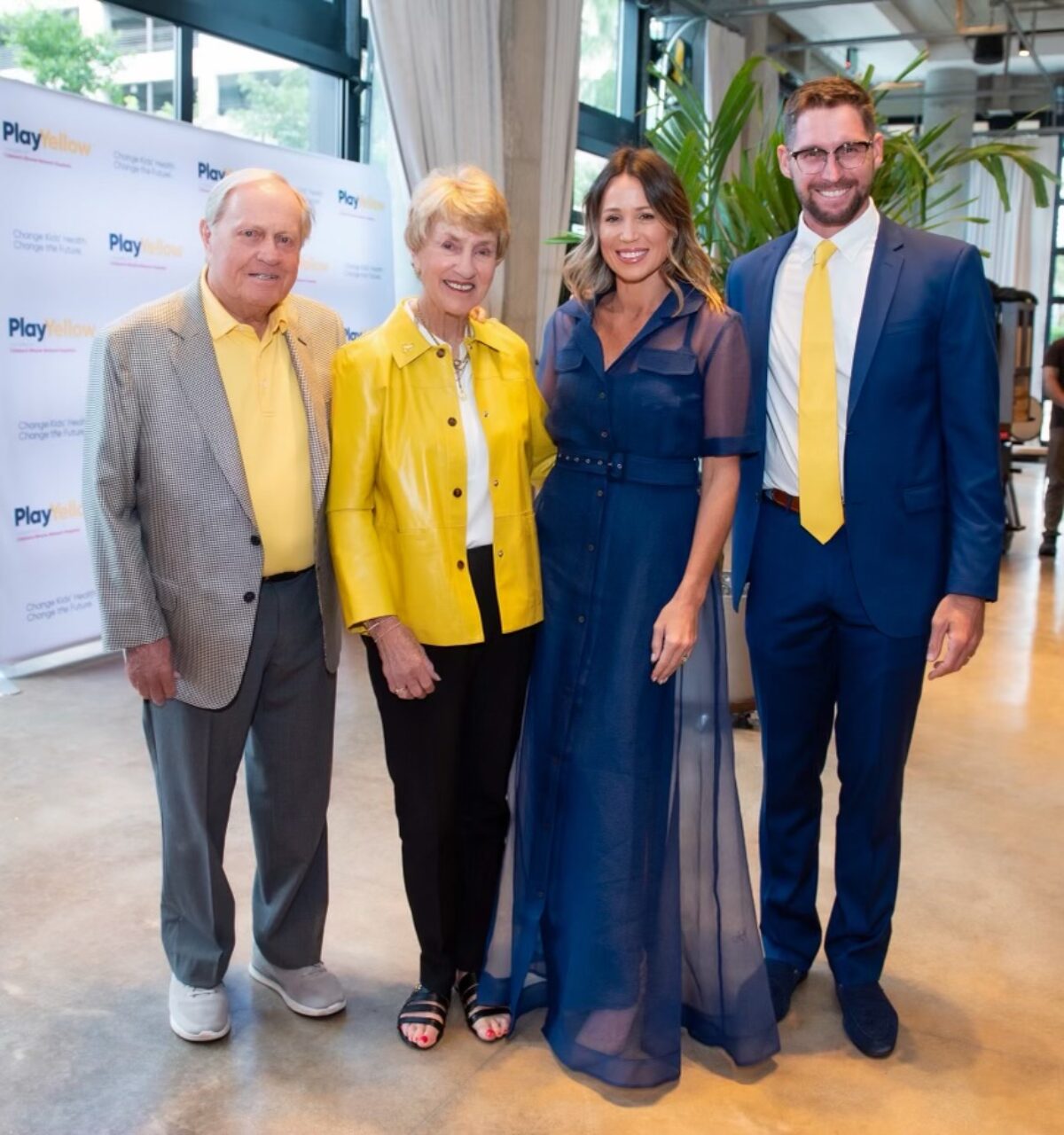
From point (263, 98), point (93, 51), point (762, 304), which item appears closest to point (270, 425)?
point (762, 304)

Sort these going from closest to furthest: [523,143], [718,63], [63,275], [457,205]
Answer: [457,205], [63,275], [523,143], [718,63]

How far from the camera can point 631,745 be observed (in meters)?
2.33

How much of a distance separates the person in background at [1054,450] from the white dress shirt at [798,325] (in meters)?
6.90

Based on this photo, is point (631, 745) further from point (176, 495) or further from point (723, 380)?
point (176, 495)

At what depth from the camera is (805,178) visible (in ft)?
7.82

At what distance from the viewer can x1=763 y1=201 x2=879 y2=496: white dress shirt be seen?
2402 mm

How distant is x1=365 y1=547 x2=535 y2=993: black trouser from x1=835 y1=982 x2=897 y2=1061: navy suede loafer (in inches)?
28.5

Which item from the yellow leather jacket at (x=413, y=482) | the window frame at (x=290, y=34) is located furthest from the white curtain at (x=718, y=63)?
the yellow leather jacket at (x=413, y=482)

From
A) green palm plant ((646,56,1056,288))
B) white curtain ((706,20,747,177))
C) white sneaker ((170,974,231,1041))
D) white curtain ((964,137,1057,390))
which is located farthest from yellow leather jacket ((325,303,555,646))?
white curtain ((964,137,1057,390))

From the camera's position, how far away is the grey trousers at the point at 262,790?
2.35 meters

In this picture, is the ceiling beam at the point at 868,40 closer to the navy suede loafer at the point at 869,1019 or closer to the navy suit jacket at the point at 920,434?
the navy suit jacket at the point at 920,434

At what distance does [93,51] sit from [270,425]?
→ 3.89m

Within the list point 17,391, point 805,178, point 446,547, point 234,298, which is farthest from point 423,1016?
point 17,391

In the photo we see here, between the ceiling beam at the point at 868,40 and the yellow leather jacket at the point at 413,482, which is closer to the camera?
the yellow leather jacket at the point at 413,482
